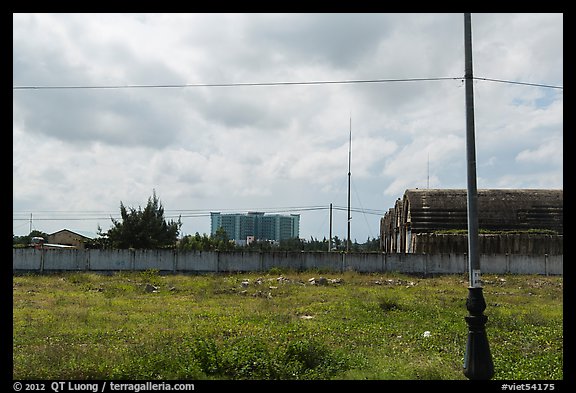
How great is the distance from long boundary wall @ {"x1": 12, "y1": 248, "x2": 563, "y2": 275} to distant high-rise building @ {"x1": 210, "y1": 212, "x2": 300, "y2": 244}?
74.7 meters

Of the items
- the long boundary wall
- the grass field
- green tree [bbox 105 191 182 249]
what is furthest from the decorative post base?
green tree [bbox 105 191 182 249]

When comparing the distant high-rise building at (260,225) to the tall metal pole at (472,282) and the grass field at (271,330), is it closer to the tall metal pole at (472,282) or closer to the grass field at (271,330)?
the grass field at (271,330)

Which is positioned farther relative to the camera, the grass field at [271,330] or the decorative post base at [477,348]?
the grass field at [271,330]

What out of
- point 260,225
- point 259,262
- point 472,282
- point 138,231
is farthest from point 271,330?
point 260,225

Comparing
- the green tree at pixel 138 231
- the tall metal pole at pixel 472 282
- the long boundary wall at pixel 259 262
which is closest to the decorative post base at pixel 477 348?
the tall metal pole at pixel 472 282

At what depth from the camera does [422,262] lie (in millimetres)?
32406

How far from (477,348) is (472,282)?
39.3 inches

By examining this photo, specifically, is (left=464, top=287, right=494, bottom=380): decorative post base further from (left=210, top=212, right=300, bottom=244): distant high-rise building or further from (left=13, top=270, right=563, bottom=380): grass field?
(left=210, top=212, right=300, bottom=244): distant high-rise building

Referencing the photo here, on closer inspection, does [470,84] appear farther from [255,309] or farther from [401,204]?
[401,204]

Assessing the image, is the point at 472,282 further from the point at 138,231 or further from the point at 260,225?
the point at 260,225

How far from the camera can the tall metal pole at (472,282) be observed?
774 cm

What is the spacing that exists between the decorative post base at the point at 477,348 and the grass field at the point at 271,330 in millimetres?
806

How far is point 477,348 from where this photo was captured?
25.5 ft
